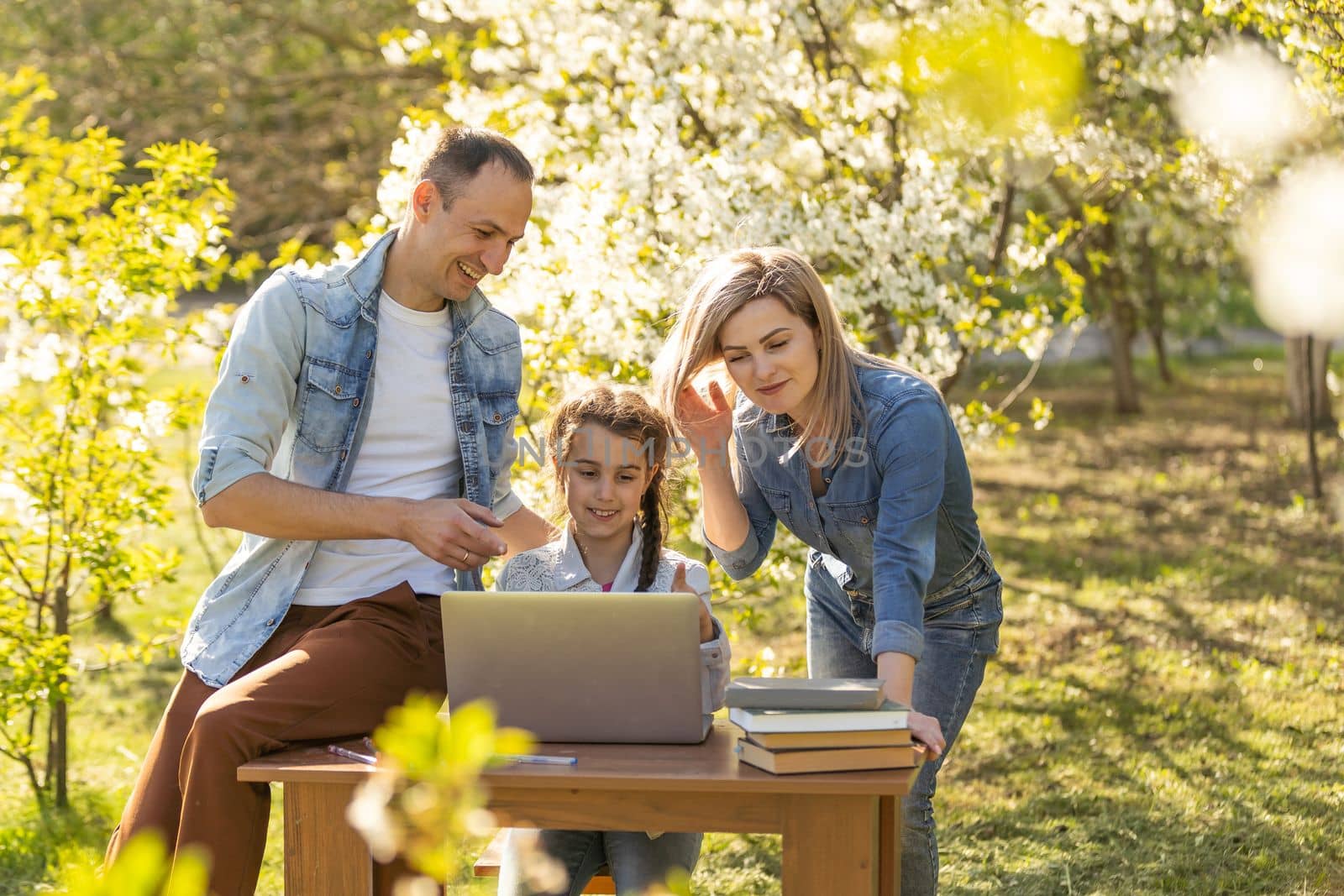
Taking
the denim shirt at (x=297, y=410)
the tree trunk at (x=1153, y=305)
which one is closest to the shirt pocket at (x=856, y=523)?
the denim shirt at (x=297, y=410)

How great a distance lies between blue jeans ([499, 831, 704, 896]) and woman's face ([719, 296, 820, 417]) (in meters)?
0.90

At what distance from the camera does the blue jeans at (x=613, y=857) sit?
2.71 meters

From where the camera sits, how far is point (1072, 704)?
5746mm

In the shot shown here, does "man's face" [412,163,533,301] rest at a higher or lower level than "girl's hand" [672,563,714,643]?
higher

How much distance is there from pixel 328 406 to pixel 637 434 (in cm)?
66

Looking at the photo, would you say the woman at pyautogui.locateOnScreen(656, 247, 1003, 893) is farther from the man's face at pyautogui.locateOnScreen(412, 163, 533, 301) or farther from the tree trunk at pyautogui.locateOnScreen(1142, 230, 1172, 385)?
the tree trunk at pyautogui.locateOnScreen(1142, 230, 1172, 385)

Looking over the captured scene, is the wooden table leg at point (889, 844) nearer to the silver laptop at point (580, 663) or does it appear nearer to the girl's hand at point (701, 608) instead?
the silver laptop at point (580, 663)

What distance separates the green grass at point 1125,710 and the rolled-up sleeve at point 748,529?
4.49ft

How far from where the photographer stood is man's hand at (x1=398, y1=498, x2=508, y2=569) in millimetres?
2543

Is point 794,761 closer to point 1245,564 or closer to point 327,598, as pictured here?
point 327,598

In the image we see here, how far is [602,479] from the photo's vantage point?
9.59ft

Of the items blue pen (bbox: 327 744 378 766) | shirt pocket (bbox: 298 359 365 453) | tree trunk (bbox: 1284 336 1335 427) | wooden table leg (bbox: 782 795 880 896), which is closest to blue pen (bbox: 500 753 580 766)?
blue pen (bbox: 327 744 378 766)

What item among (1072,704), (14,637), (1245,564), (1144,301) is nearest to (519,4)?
(14,637)

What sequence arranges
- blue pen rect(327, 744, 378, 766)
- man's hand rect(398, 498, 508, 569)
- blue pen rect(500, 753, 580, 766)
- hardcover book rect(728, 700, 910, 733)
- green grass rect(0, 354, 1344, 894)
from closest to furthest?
hardcover book rect(728, 700, 910, 733)
blue pen rect(500, 753, 580, 766)
blue pen rect(327, 744, 378, 766)
man's hand rect(398, 498, 508, 569)
green grass rect(0, 354, 1344, 894)
